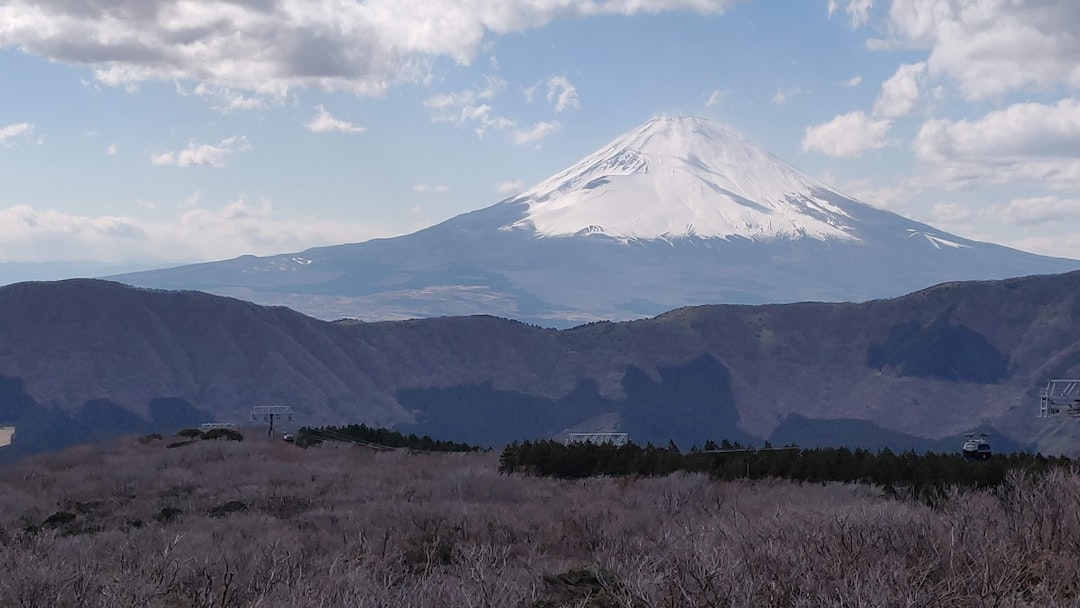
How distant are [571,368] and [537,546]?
142 metres

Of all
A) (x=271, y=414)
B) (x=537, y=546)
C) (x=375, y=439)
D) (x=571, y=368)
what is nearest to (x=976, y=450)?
(x=537, y=546)

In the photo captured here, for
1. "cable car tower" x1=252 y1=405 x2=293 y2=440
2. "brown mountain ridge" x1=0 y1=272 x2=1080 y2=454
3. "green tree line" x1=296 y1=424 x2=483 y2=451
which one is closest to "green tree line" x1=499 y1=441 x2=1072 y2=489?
"green tree line" x1=296 y1=424 x2=483 y2=451

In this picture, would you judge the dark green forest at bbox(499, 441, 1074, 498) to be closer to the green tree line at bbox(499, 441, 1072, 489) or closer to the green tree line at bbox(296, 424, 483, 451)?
the green tree line at bbox(499, 441, 1072, 489)

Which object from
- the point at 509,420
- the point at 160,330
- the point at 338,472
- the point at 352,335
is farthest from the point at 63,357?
the point at 338,472

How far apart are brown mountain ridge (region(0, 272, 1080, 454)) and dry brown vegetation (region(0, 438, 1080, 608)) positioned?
91.7 metres

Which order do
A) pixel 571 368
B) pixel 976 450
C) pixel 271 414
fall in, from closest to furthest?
pixel 976 450 → pixel 271 414 → pixel 571 368

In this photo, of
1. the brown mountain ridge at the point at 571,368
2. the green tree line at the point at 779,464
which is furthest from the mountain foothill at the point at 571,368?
the green tree line at the point at 779,464

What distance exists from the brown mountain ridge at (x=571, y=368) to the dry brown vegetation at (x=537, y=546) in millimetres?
91699

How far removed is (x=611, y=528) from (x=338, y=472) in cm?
1179

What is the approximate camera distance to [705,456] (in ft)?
81.0

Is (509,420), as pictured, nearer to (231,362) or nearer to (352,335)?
(352,335)

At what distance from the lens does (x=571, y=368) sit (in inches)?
6043

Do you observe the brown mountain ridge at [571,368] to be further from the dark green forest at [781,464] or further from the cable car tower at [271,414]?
the dark green forest at [781,464]

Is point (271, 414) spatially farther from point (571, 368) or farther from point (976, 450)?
point (571, 368)
